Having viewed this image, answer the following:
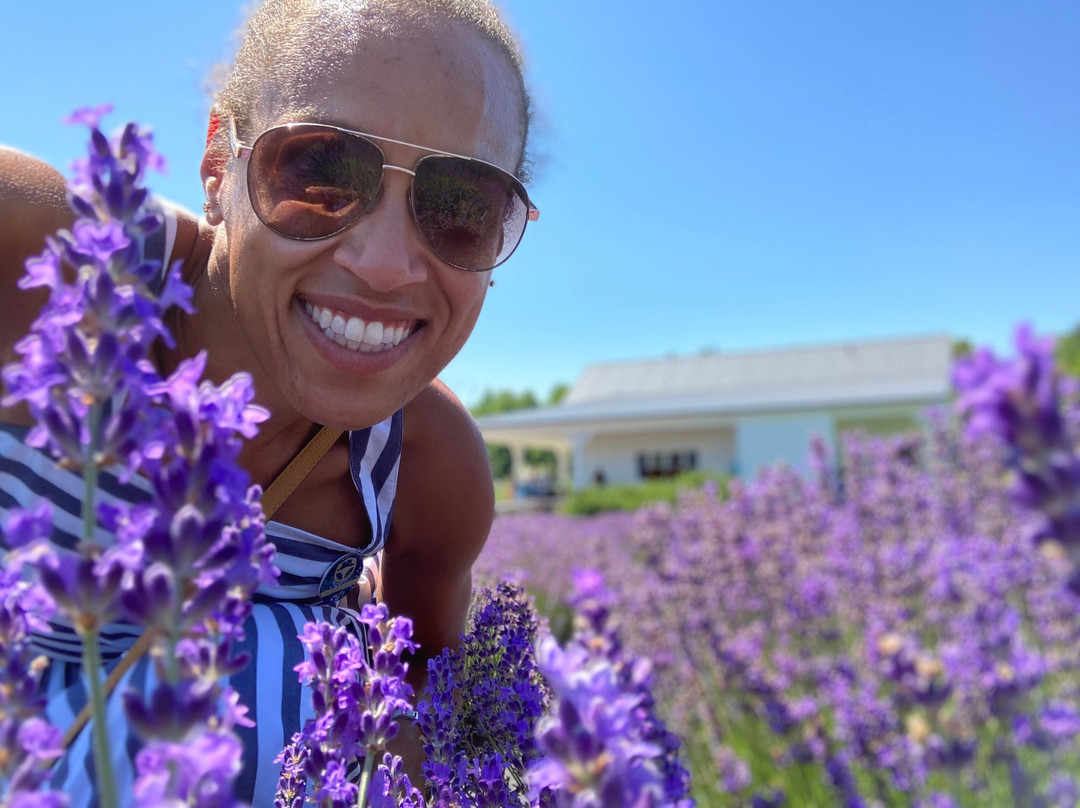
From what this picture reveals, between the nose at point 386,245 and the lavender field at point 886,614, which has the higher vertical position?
the nose at point 386,245

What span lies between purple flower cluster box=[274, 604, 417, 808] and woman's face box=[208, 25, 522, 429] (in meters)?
0.54

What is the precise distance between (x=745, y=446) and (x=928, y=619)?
2222 cm

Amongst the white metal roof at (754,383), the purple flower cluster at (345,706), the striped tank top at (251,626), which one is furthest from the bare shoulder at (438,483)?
the white metal roof at (754,383)

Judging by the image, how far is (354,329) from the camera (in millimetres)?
1341

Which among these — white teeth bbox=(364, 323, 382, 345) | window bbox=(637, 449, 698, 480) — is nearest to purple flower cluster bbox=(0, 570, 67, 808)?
white teeth bbox=(364, 323, 382, 345)

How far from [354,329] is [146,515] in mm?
827

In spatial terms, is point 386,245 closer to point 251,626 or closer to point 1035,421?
point 251,626

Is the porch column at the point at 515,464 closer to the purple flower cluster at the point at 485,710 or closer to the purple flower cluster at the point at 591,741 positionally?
the purple flower cluster at the point at 485,710

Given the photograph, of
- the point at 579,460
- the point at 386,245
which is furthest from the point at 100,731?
the point at 579,460

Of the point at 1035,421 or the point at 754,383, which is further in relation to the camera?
the point at 754,383

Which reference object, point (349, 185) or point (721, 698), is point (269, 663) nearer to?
point (349, 185)

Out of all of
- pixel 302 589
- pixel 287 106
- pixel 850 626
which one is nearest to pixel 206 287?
pixel 287 106

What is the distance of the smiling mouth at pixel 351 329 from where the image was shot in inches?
53.0

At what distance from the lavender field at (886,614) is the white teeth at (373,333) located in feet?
3.08
